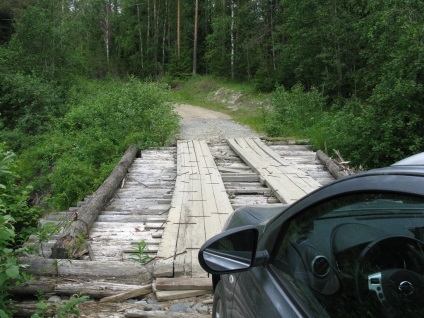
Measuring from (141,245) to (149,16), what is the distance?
48.3m

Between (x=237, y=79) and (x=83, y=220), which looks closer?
(x=83, y=220)

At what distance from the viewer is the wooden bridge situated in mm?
4438

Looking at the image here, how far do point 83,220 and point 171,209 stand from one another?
4.07ft

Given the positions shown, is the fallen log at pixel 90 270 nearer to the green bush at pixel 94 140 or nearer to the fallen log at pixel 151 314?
the fallen log at pixel 151 314

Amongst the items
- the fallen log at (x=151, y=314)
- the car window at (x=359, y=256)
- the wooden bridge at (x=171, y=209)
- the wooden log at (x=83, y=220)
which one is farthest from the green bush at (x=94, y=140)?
the car window at (x=359, y=256)

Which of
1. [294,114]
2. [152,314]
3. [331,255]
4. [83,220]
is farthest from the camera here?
[294,114]

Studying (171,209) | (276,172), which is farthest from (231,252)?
(276,172)

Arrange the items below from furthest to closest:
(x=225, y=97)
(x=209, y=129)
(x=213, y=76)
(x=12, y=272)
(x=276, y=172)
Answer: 1. (x=213, y=76)
2. (x=225, y=97)
3. (x=209, y=129)
4. (x=276, y=172)
5. (x=12, y=272)

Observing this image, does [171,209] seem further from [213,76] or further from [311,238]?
[213,76]

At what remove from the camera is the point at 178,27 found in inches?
1770

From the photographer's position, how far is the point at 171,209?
642cm

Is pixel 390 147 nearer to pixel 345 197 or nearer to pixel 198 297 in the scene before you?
pixel 198 297

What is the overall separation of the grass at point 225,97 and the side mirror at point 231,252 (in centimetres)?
1712

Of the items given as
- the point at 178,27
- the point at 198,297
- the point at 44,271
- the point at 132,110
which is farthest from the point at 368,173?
the point at 178,27
